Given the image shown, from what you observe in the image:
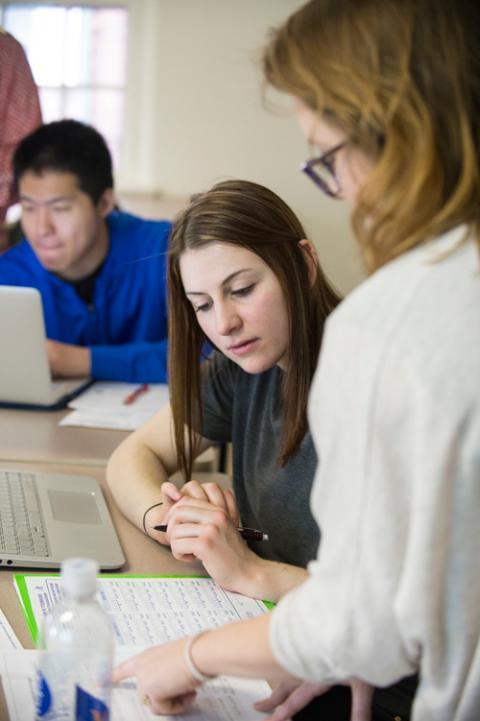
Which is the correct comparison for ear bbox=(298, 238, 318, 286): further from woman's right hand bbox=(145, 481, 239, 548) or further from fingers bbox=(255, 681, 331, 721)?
fingers bbox=(255, 681, 331, 721)

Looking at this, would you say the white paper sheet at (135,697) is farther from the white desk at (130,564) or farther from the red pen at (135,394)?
the red pen at (135,394)

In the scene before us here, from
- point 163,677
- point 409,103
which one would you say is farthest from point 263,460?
point 409,103

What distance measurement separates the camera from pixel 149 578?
122 centimetres

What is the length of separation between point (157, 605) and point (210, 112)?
3.93 metres

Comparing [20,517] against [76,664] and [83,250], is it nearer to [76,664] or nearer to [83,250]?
[76,664]

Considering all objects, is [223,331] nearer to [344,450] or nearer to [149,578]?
[149,578]

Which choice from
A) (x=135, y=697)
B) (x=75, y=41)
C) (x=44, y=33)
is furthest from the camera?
(x=75, y=41)

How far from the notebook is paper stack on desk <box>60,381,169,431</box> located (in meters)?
0.36

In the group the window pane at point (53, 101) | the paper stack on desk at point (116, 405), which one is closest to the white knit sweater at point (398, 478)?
the paper stack on desk at point (116, 405)

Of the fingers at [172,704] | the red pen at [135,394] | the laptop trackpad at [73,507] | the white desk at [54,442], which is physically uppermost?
the fingers at [172,704]

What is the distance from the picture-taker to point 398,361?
677 millimetres

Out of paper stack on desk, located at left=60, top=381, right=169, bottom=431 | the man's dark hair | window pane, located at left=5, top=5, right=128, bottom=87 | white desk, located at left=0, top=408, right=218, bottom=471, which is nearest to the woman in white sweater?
white desk, located at left=0, top=408, right=218, bottom=471

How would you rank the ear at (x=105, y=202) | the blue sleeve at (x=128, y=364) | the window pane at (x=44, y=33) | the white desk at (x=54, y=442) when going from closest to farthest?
the white desk at (x=54, y=442), the blue sleeve at (x=128, y=364), the ear at (x=105, y=202), the window pane at (x=44, y=33)

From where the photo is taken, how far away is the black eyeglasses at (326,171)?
781 mm
